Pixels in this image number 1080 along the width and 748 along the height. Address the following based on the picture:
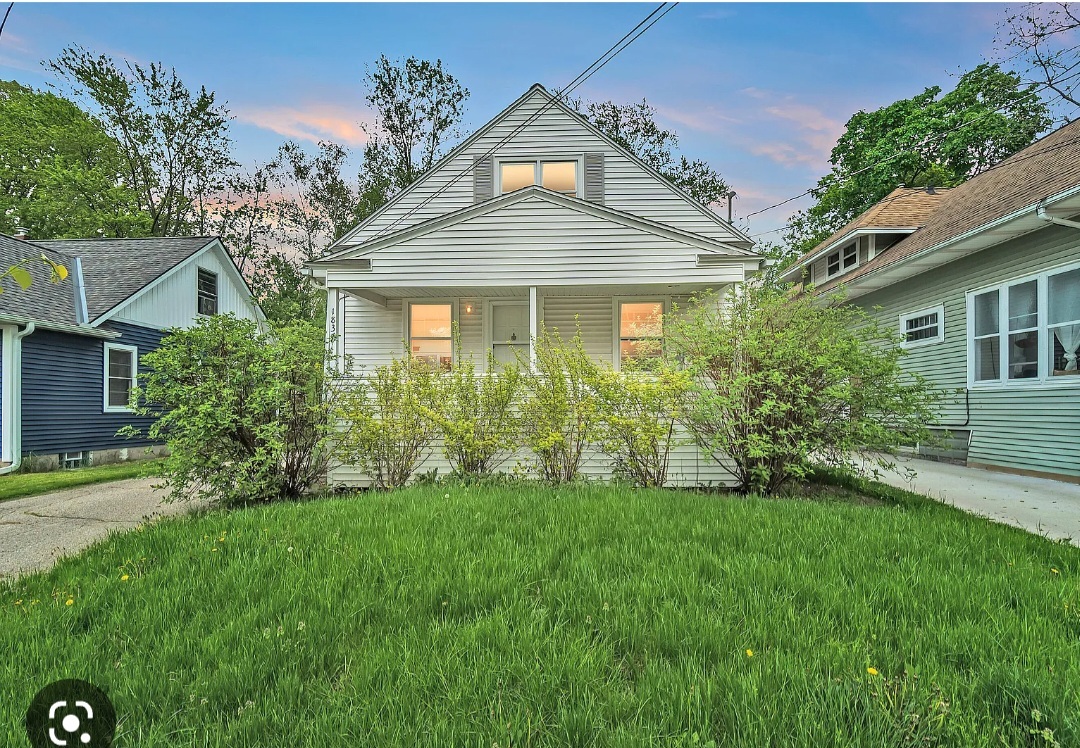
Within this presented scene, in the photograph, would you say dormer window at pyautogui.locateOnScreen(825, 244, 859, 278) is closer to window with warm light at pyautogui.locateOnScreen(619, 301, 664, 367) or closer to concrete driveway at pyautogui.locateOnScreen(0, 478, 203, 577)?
window with warm light at pyautogui.locateOnScreen(619, 301, 664, 367)

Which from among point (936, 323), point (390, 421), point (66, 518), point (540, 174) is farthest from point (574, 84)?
point (66, 518)

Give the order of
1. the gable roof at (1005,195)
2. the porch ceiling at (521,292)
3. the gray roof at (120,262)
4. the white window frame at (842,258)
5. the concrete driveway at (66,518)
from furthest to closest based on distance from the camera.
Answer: the white window frame at (842,258) < the gray roof at (120,262) < the porch ceiling at (521,292) < the gable roof at (1005,195) < the concrete driveway at (66,518)

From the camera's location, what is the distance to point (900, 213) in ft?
41.4

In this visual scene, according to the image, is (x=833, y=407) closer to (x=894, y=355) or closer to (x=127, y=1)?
(x=894, y=355)

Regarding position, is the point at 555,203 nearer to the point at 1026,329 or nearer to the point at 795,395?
the point at 795,395

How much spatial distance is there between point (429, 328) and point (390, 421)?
4.15 m

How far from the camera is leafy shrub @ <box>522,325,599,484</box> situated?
564 centimetres

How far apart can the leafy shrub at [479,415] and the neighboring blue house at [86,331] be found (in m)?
5.31

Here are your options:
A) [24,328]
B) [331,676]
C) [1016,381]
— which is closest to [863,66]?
[1016,381]

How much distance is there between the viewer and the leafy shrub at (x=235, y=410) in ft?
15.8

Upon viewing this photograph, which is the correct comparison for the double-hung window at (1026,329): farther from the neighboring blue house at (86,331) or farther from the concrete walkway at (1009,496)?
the neighboring blue house at (86,331)

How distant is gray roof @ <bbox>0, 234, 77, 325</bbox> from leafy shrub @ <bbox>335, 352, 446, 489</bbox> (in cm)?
805

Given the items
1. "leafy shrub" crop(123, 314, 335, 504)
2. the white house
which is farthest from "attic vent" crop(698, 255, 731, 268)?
"leafy shrub" crop(123, 314, 335, 504)

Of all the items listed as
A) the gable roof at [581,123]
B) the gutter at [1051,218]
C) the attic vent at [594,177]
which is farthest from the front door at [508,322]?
the gutter at [1051,218]
